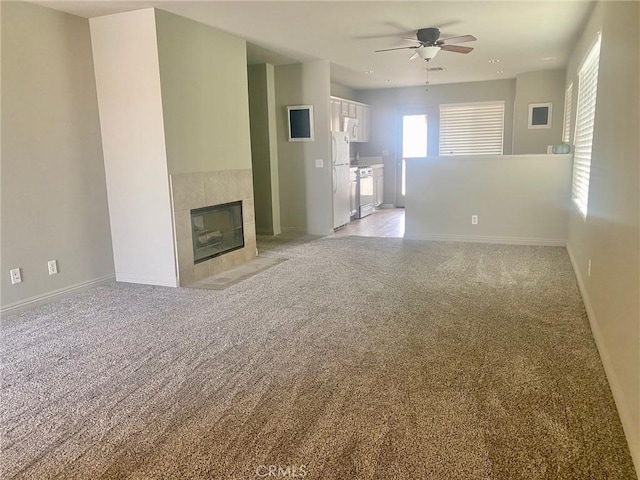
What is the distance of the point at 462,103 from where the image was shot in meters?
9.09

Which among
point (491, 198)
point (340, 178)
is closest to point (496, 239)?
point (491, 198)

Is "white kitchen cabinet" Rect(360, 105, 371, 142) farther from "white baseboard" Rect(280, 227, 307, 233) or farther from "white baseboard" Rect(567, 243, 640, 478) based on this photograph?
"white baseboard" Rect(567, 243, 640, 478)

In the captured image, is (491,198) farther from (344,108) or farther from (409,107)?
(409,107)

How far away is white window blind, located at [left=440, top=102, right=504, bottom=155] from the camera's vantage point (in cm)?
900

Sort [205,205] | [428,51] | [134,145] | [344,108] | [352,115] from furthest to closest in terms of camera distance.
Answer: [352,115] < [344,108] < [428,51] < [205,205] < [134,145]

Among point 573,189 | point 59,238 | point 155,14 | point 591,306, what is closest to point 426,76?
point 573,189

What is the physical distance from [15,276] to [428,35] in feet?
14.9

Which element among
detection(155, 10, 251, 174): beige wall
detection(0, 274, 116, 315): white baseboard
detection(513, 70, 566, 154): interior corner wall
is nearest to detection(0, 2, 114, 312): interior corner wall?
detection(0, 274, 116, 315): white baseboard

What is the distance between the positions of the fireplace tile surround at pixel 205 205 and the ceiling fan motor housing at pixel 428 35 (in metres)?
2.41

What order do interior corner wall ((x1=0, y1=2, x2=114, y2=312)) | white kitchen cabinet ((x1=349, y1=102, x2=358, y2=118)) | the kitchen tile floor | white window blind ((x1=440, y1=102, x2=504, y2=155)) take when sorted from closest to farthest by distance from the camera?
→ interior corner wall ((x1=0, y1=2, x2=114, y2=312)) → the kitchen tile floor → white kitchen cabinet ((x1=349, y1=102, x2=358, y2=118)) → white window blind ((x1=440, y1=102, x2=504, y2=155))

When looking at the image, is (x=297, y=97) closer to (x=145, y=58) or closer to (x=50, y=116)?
(x=145, y=58)

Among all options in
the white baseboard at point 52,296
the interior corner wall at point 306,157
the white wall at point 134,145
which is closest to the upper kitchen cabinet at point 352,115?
the interior corner wall at point 306,157

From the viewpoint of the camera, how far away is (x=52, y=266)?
160 inches

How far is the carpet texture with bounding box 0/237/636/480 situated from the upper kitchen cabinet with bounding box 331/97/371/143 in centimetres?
460
